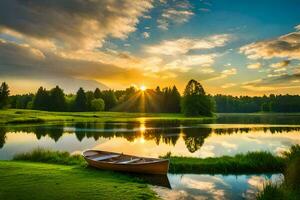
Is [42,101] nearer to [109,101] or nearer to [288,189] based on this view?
[109,101]

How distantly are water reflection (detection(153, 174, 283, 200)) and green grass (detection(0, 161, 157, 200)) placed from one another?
1.93 metres

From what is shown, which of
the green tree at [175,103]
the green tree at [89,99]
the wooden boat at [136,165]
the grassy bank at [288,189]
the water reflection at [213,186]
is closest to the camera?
the grassy bank at [288,189]

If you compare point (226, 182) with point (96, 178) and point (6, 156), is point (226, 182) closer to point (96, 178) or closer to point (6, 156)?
point (96, 178)

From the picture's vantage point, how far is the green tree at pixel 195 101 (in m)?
112

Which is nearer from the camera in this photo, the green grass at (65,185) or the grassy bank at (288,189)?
the grassy bank at (288,189)

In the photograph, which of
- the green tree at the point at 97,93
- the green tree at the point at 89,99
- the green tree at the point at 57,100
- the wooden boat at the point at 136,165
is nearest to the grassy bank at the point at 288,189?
the wooden boat at the point at 136,165

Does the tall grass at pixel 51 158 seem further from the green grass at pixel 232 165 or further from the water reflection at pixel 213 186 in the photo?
the water reflection at pixel 213 186

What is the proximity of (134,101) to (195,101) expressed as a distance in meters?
57.8

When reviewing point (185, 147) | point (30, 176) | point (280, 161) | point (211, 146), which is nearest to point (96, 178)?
point (30, 176)

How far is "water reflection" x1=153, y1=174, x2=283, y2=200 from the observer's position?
16734mm

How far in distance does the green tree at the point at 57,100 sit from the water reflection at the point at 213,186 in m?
117

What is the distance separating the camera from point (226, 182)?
65.0ft

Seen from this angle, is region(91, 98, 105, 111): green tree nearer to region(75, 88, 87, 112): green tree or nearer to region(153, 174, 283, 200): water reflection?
region(75, 88, 87, 112): green tree

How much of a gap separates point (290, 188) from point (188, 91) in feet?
333
